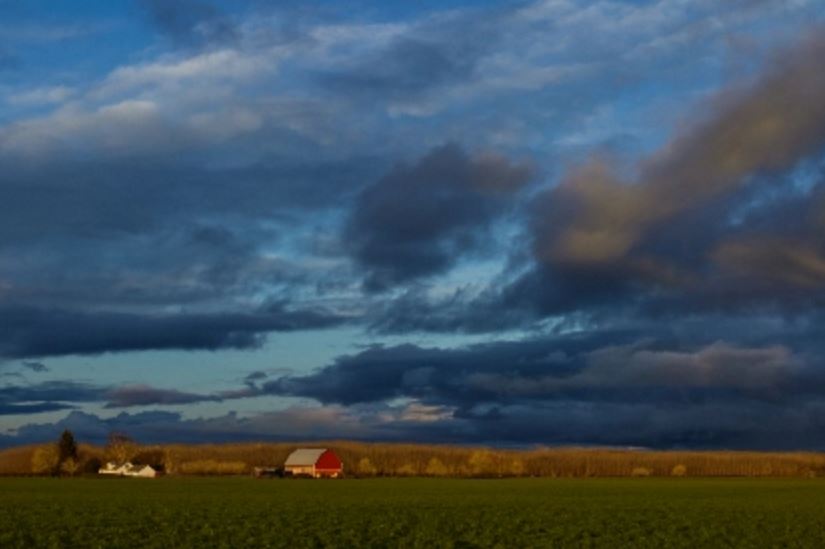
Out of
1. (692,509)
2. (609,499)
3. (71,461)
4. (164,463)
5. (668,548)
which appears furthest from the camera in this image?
(164,463)

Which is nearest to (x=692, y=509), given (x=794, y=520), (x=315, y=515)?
(x=794, y=520)

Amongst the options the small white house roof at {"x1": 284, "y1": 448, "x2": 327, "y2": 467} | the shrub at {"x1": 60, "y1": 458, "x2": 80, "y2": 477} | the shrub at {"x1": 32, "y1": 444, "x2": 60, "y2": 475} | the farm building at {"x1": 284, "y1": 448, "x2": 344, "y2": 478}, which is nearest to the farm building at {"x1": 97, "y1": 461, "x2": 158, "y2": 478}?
the shrub at {"x1": 60, "y1": 458, "x2": 80, "y2": 477}

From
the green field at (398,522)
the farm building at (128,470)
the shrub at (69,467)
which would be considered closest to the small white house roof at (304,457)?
the farm building at (128,470)

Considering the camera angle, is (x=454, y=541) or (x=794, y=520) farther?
(x=794, y=520)

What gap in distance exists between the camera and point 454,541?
4322 centimetres

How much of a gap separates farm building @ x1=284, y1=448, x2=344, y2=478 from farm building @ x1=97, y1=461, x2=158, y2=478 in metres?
22.1

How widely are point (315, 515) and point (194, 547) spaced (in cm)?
1908

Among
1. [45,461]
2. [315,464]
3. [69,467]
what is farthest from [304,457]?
[45,461]

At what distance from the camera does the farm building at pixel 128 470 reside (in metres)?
177

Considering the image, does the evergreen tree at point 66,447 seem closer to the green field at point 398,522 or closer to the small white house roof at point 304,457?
the small white house roof at point 304,457

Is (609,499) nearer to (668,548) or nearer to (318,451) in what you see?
(668,548)

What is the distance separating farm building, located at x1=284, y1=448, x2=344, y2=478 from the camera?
17912cm

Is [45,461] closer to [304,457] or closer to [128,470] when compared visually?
[128,470]

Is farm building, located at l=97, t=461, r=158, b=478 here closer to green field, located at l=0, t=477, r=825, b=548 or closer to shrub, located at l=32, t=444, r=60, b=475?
shrub, located at l=32, t=444, r=60, b=475
